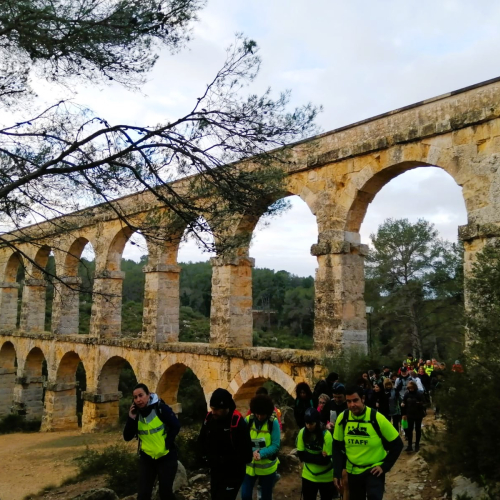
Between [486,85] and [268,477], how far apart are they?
620cm

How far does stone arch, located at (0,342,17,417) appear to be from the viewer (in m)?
19.6

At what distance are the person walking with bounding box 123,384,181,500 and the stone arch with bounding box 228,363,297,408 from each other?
17.0ft

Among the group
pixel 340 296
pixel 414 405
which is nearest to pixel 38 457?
pixel 340 296

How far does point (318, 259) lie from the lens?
9156mm

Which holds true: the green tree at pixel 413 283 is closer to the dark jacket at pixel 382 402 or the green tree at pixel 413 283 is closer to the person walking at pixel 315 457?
the dark jacket at pixel 382 402

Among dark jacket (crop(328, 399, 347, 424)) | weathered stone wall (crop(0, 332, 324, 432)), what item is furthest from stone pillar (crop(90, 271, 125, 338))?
dark jacket (crop(328, 399, 347, 424))

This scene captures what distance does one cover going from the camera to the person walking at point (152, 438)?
12.1 feet

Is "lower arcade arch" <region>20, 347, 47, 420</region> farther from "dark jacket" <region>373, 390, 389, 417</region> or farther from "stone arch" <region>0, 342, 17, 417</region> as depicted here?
"dark jacket" <region>373, 390, 389, 417</region>

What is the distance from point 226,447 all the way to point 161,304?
376 inches

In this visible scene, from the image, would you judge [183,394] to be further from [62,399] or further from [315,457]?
[315,457]

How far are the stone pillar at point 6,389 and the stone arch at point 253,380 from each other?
13.4 meters

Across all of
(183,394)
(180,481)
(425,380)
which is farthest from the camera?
(183,394)

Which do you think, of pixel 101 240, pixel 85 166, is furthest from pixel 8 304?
pixel 85 166

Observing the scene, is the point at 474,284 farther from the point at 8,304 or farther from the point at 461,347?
the point at 8,304
